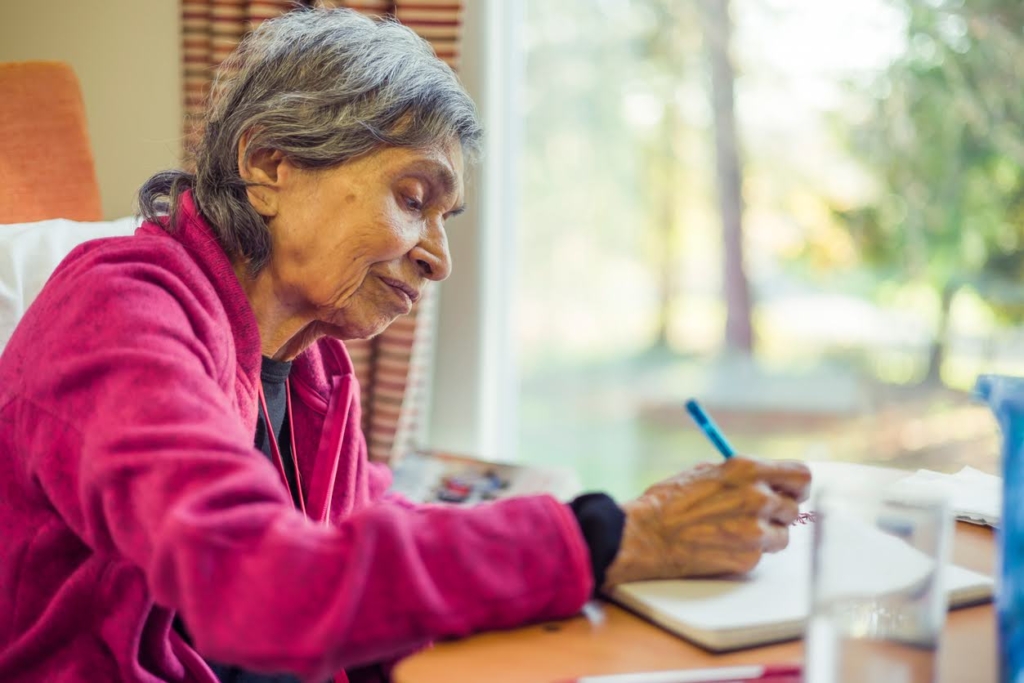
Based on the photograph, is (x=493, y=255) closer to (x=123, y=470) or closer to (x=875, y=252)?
(x=875, y=252)

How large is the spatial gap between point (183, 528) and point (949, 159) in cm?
191

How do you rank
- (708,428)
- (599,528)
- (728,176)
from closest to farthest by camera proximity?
(599,528) < (708,428) < (728,176)

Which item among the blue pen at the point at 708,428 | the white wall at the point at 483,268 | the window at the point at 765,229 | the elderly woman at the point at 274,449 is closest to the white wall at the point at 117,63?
the white wall at the point at 483,268

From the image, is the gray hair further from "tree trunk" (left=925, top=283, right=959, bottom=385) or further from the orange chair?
"tree trunk" (left=925, top=283, right=959, bottom=385)

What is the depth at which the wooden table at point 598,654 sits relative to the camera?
2.19 feet

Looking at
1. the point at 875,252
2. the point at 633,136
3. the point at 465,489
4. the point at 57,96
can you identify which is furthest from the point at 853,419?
the point at 57,96

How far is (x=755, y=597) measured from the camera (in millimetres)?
769

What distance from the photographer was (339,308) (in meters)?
1.09

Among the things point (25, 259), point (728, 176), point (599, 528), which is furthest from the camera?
point (728, 176)

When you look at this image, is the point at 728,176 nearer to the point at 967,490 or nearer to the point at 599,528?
the point at 967,490

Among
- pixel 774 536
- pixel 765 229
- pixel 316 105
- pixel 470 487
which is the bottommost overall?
pixel 470 487

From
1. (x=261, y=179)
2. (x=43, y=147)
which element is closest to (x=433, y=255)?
(x=261, y=179)

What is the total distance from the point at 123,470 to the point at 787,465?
19.9 inches

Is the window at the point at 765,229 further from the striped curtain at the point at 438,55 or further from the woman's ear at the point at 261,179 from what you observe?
the woman's ear at the point at 261,179
